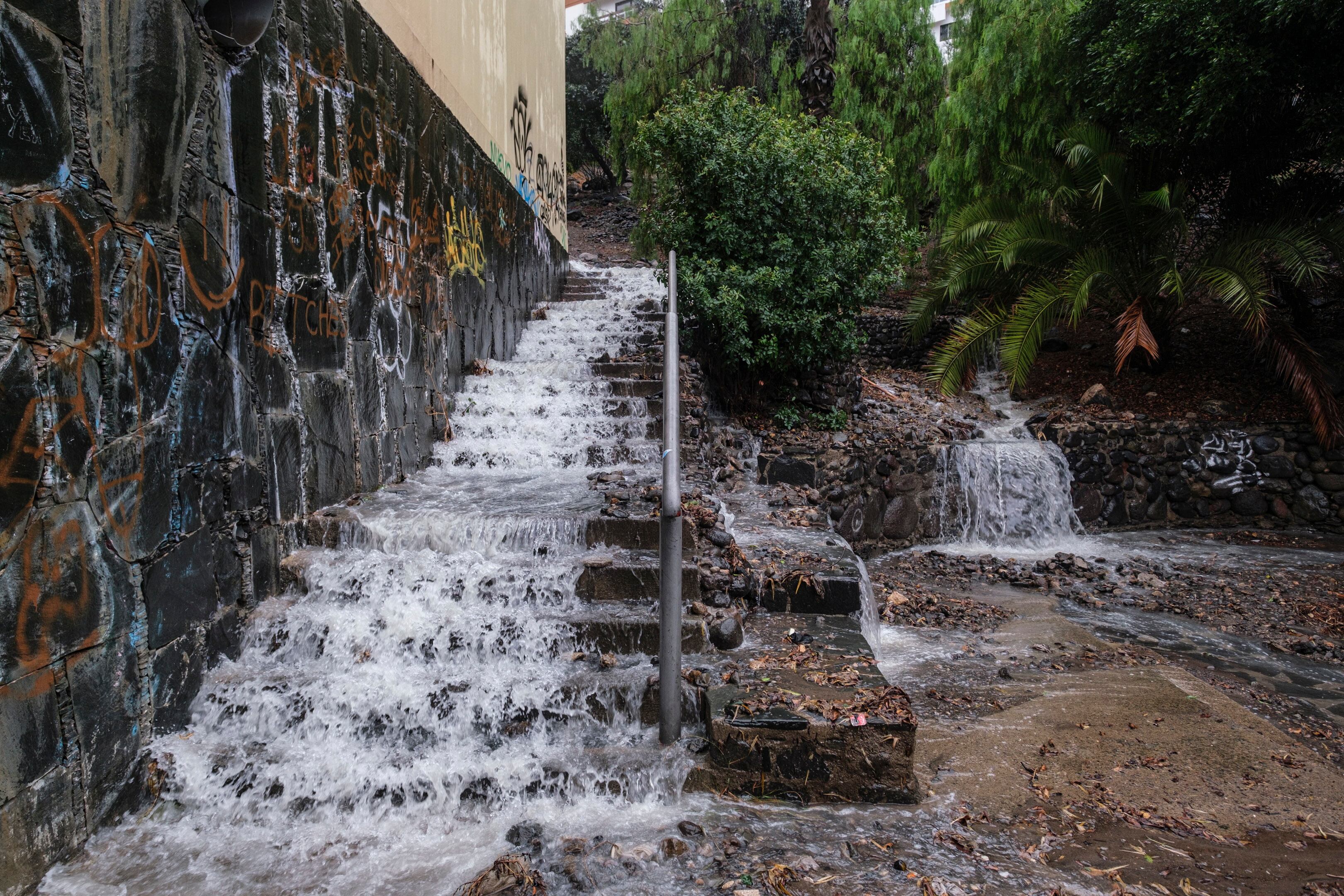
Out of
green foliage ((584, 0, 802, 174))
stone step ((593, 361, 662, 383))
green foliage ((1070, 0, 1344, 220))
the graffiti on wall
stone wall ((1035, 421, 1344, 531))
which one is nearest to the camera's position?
stone step ((593, 361, 662, 383))

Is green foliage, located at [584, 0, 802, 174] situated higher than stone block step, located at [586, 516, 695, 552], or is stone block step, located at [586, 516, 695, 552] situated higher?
green foliage, located at [584, 0, 802, 174]

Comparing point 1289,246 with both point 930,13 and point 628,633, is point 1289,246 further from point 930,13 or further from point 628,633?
point 628,633

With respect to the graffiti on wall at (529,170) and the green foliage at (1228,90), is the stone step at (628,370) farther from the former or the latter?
the green foliage at (1228,90)

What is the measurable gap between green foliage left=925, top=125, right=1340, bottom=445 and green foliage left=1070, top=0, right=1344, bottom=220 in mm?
537

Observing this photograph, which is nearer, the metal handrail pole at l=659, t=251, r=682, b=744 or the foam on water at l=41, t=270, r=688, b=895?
the foam on water at l=41, t=270, r=688, b=895

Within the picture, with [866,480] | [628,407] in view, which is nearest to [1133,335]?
[866,480]

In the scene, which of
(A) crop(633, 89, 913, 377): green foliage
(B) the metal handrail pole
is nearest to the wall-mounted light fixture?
(B) the metal handrail pole

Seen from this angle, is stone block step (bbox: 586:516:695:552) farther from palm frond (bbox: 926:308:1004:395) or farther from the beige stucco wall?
palm frond (bbox: 926:308:1004:395)

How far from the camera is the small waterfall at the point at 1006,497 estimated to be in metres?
8.70

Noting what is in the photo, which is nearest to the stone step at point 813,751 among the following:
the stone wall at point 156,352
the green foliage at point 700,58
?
the stone wall at point 156,352

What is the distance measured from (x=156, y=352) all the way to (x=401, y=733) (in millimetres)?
1783

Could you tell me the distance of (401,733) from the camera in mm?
3137

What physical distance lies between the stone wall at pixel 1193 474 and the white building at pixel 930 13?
322 inches

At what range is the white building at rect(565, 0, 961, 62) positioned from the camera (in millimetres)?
13805
